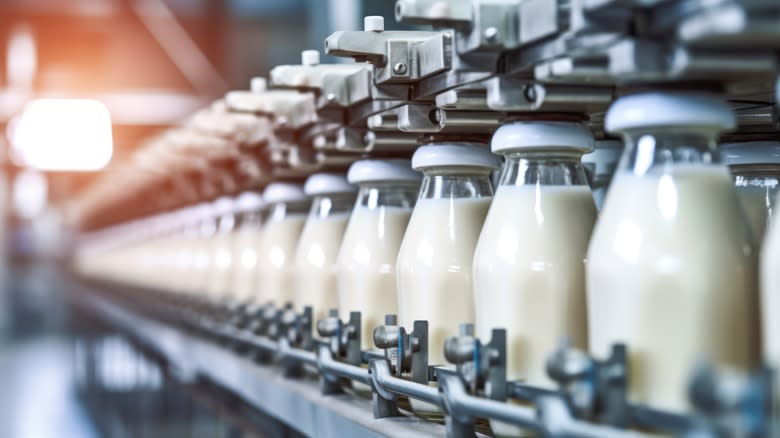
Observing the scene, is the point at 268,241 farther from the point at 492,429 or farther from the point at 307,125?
the point at 492,429

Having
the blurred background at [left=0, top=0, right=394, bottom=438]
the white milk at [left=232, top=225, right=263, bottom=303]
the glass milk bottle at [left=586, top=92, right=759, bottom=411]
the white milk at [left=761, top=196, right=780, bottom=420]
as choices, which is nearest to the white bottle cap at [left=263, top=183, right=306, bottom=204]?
the white milk at [left=232, top=225, right=263, bottom=303]

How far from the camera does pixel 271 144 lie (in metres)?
1.69

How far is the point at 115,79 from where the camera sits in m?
6.79

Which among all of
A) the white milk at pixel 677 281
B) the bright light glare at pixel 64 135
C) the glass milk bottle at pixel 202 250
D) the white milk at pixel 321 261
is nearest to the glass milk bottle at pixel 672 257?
the white milk at pixel 677 281

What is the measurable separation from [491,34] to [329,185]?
A: 70 centimetres

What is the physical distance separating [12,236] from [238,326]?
1296 cm

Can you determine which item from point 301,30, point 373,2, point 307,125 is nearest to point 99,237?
point 301,30

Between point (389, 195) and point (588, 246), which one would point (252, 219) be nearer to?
point (389, 195)

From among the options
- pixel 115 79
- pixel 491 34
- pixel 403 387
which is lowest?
pixel 403 387

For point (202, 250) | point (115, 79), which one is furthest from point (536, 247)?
point (115, 79)

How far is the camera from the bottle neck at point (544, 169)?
2.91ft

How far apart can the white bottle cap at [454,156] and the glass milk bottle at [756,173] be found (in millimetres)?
235

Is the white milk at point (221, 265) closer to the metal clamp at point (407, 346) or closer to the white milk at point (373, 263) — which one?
the white milk at point (373, 263)

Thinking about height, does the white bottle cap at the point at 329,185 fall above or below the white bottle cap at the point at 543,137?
below
